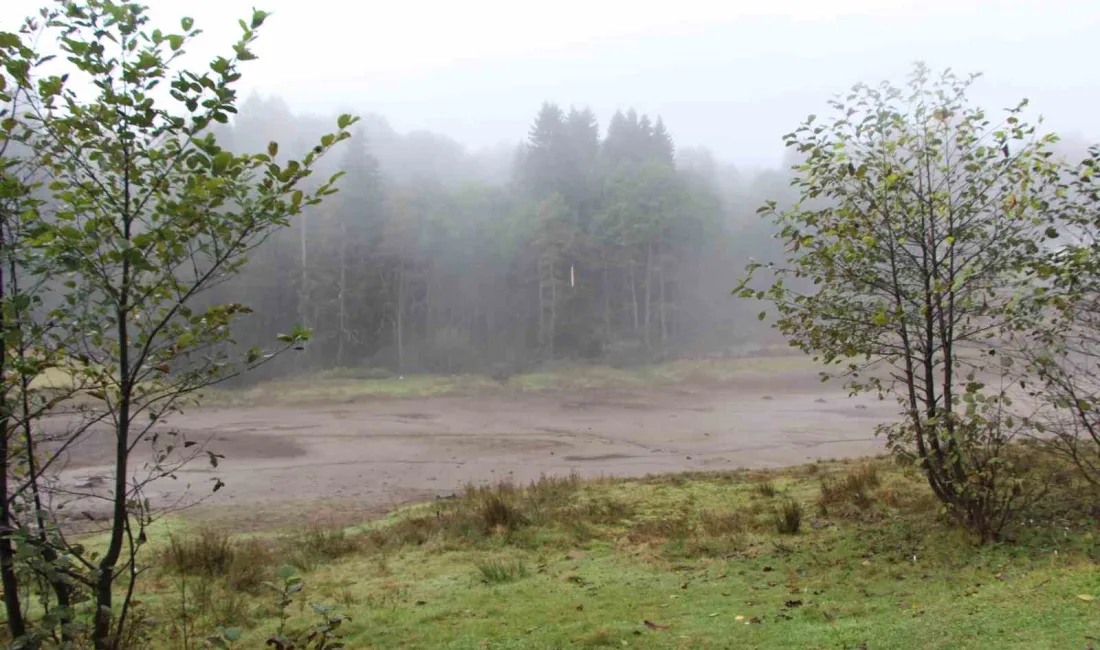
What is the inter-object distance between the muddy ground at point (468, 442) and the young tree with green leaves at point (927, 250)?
752 centimetres

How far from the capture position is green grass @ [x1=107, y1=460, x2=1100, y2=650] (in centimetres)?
357

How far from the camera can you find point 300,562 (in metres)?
6.67

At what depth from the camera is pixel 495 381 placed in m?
33.0

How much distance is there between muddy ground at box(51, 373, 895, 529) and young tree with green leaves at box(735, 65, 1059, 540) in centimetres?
752

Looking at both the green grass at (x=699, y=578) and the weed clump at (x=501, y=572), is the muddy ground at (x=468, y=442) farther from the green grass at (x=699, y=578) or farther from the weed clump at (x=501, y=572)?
the weed clump at (x=501, y=572)

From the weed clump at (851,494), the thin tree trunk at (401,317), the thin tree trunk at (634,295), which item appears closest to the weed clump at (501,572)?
the weed clump at (851,494)

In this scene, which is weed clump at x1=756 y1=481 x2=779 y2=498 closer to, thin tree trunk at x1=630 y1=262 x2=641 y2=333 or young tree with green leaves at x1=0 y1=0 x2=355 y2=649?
young tree with green leaves at x1=0 y1=0 x2=355 y2=649

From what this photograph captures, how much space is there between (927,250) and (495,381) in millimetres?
28582

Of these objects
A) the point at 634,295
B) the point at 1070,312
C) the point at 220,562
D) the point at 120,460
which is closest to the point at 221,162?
the point at 120,460

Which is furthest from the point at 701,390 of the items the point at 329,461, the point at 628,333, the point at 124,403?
the point at 124,403

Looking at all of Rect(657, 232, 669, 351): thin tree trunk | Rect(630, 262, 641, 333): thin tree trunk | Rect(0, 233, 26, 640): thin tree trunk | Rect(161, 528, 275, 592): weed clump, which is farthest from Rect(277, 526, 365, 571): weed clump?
Rect(630, 262, 641, 333): thin tree trunk

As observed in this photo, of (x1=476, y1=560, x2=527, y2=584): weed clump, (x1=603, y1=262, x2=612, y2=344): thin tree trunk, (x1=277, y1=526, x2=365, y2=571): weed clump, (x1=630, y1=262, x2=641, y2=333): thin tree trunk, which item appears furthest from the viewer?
(x1=630, y1=262, x2=641, y2=333): thin tree trunk

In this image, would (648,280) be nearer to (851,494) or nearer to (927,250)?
(851,494)

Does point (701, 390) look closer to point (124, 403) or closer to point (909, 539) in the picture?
point (909, 539)
